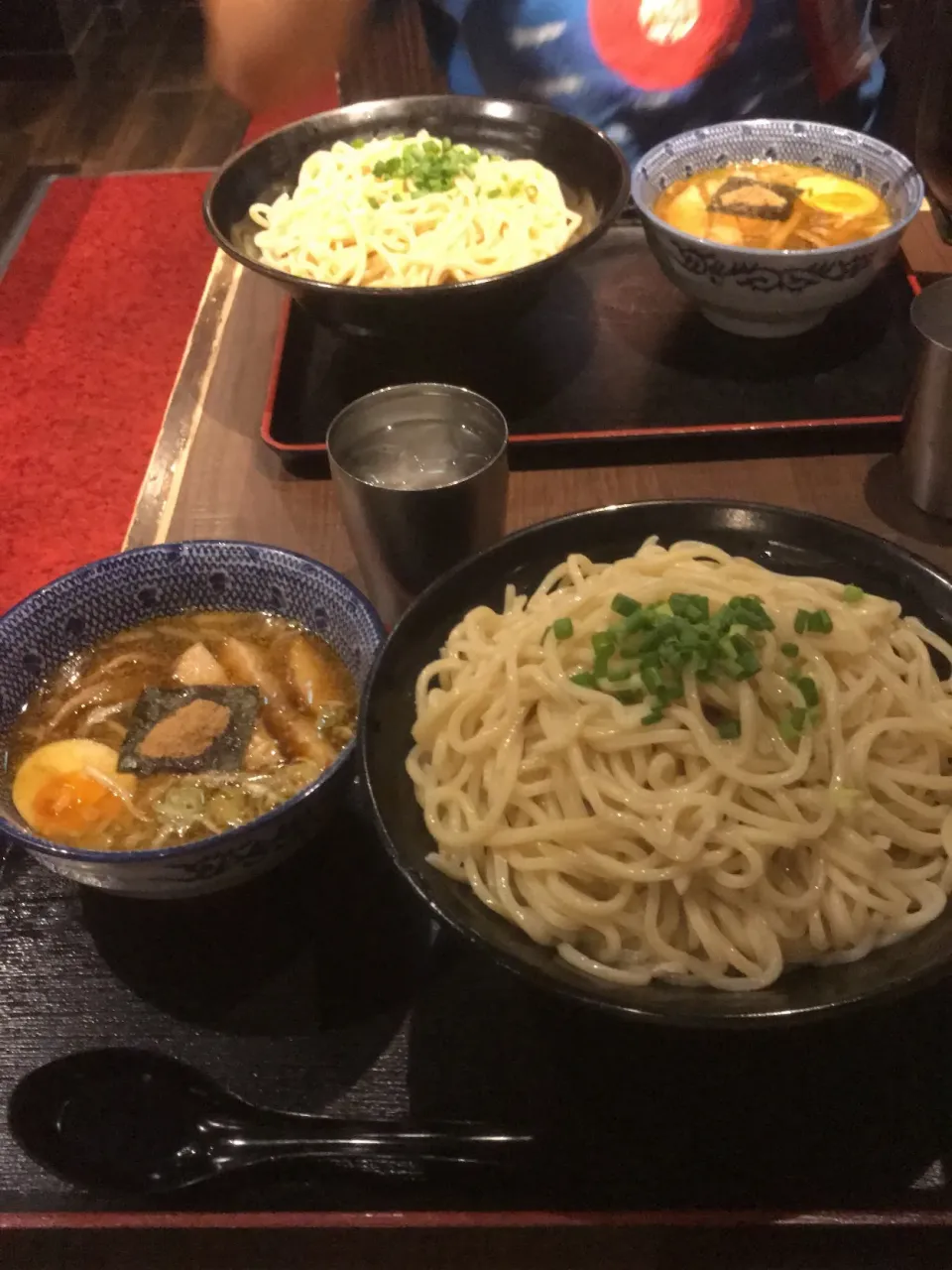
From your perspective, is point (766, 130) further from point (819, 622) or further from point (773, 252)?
point (819, 622)

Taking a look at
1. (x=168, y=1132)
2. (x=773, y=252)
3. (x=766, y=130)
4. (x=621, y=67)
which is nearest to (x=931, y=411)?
(x=773, y=252)

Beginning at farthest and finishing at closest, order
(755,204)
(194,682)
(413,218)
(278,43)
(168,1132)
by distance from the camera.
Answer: (278,43)
(413,218)
(755,204)
(194,682)
(168,1132)

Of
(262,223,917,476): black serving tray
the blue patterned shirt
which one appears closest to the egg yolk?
(262,223,917,476): black serving tray

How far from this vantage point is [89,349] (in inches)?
177

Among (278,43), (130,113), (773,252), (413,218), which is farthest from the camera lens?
Answer: (130,113)

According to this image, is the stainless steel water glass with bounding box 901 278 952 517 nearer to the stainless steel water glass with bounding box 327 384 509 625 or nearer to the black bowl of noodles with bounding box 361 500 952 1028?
the black bowl of noodles with bounding box 361 500 952 1028

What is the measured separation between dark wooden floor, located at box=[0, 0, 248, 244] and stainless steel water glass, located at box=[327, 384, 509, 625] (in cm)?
489

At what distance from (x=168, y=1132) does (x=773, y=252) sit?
1.74m

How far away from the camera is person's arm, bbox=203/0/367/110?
309 cm

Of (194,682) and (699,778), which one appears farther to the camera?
(194,682)

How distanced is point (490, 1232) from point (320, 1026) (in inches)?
11.2

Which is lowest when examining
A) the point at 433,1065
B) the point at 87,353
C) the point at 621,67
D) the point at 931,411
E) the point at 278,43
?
the point at 87,353

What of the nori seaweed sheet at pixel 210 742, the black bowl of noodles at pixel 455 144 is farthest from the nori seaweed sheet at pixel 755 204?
the nori seaweed sheet at pixel 210 742

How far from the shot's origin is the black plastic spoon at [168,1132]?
1052 millimetres
